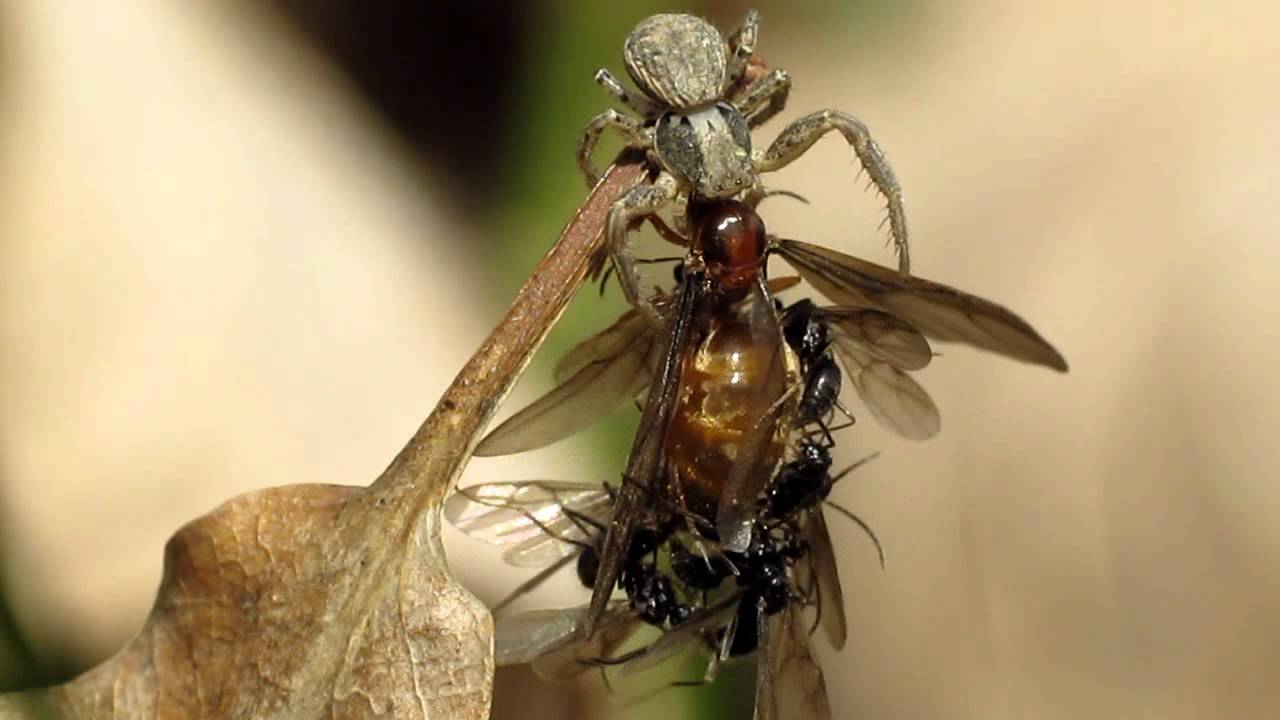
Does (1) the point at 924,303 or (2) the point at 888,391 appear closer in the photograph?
(1) the point at 924,303

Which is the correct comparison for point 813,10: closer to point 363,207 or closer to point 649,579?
point 363,207

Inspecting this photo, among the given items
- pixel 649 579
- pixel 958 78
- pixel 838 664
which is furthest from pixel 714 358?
pixel 958 78

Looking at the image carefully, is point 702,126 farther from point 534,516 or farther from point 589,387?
point 534,516

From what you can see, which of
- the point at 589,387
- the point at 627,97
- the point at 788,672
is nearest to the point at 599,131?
the point at 627,97

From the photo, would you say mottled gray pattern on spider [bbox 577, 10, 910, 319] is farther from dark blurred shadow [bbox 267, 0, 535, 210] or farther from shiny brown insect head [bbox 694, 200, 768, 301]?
dark blurred shadow [bbox 267, 0, 535, 210]

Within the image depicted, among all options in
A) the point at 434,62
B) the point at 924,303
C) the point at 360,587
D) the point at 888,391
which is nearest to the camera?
the point at 360,587

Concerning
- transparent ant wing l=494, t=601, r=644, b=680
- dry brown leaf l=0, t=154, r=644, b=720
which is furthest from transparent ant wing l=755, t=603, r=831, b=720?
dry brown leaf l=0, t=154, r=644, b=720

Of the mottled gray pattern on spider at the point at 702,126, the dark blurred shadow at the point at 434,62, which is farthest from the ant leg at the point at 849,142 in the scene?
the dark blurred shadow at the point at 434,62
